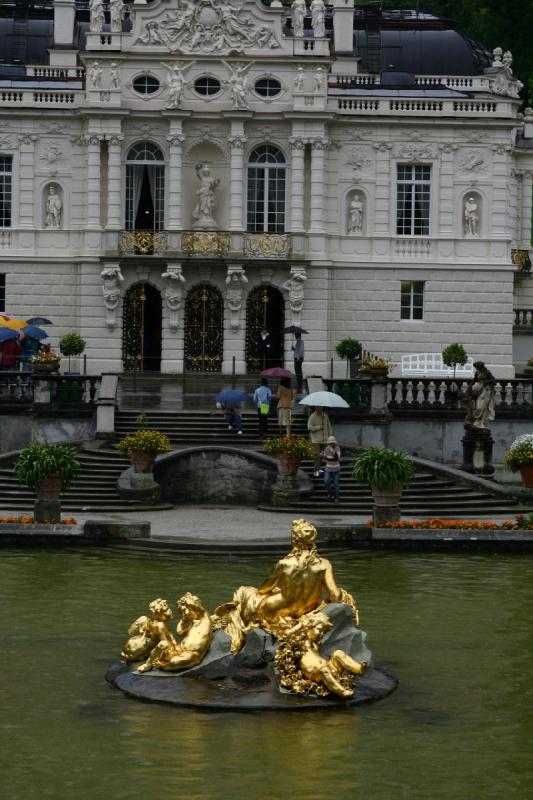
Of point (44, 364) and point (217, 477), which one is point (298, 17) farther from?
point (217, 477)

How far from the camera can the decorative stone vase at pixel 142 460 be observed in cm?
4097

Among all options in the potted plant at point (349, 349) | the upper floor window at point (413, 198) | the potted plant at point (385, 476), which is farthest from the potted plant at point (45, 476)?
the upper floor window at point (413, 198)

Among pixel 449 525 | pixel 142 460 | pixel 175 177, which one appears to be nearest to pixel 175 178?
pixel 175 177

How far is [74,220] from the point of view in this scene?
63219 millimetres

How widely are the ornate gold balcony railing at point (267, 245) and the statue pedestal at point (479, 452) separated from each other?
1800 centimetres

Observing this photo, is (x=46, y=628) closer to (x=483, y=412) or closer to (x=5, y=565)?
(x=5, y=565)

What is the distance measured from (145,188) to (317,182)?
5.91 m

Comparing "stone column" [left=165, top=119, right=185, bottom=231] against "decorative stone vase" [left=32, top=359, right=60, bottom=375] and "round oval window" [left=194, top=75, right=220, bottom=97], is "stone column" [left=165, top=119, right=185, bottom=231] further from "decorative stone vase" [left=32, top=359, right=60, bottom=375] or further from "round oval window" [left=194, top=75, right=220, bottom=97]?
"decorative stone vase" [left=32, top=359, right=60, bottom=375]

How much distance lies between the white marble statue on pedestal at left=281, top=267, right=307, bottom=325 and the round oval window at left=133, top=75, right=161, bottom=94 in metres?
7.69

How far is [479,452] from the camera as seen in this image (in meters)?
45.6

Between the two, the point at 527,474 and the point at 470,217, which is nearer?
the point at 527,474

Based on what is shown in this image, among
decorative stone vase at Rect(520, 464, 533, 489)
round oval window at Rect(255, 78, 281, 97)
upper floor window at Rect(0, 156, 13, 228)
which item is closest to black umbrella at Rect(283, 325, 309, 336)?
round oval window at Rect(255, 78, 281, 97)

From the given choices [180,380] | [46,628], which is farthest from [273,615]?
[180,380]

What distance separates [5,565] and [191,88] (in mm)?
32064
